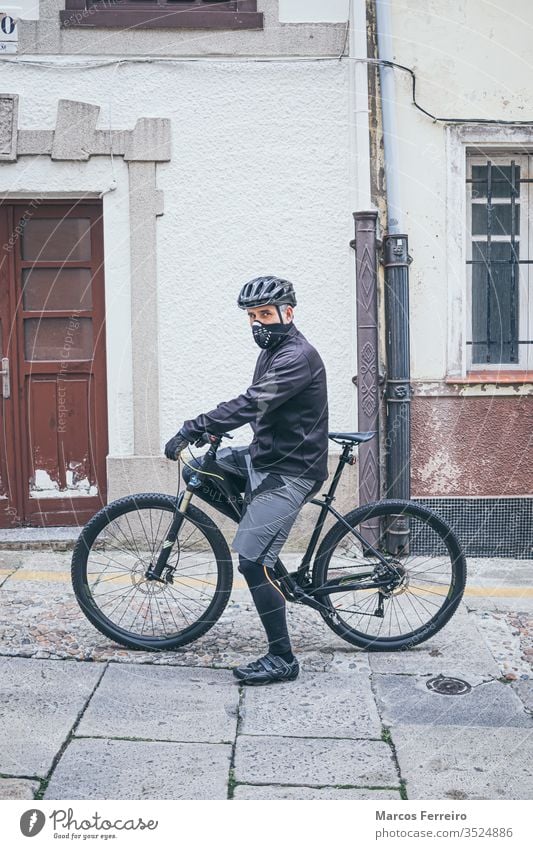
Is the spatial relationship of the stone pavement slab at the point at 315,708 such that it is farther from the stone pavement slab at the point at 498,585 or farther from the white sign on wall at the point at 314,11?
the white sign on wall at the point at 314,11

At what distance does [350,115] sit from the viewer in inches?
277

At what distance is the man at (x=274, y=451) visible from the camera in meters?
4.69

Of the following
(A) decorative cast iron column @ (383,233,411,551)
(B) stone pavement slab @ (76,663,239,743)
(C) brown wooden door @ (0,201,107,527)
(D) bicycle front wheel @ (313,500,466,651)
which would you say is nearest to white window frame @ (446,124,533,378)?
(A) decorative cast iron column @ (383,233,411,551)

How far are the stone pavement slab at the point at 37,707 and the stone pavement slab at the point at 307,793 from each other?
30.1 inches

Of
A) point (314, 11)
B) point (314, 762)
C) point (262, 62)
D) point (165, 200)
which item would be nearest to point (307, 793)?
point (314, 762)

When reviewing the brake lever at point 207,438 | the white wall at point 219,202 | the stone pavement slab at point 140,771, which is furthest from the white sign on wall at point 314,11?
the stone pavement slab at point 140,771

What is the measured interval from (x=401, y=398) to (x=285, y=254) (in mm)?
1288

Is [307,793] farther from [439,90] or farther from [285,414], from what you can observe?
[439,90]

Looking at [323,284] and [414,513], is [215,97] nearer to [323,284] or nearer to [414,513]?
[323,284]

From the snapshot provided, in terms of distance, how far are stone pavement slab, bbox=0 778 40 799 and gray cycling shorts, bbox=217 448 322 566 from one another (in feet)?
4.71

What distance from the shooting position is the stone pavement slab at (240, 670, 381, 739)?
4.26 metres

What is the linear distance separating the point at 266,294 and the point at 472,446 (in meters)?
3.02

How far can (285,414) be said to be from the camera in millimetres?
4707
